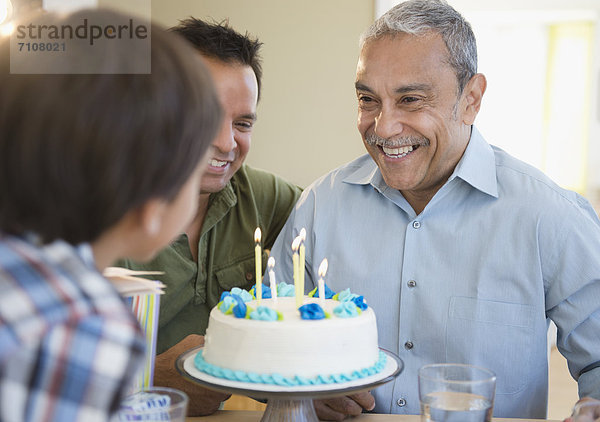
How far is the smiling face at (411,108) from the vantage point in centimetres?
167

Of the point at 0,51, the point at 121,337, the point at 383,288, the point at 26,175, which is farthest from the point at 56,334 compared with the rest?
the point at 383,288

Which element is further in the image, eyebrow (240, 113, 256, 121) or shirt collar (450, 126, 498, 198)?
eyebrow (240, 113, 256, 121)

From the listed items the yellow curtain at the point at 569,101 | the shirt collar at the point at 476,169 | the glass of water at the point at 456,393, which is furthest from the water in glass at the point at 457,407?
the yellow curtain at the point at 569,101

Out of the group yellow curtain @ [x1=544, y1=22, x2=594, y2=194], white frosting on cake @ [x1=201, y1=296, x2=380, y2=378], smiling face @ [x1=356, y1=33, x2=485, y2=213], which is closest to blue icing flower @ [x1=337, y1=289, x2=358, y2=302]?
white frosting on cake @ [x1=201, y1=296, x2=380, y2=378]

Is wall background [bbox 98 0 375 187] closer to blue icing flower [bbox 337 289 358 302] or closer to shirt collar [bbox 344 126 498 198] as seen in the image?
shirt collar [bbox 344 126 498 198]

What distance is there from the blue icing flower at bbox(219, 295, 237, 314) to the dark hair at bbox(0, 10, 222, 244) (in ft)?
1.96

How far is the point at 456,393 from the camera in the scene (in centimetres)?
105

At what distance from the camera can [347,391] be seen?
1123mm

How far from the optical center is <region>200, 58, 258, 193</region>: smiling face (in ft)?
6.07

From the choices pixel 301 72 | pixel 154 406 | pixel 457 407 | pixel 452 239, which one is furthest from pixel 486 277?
pixel 301 72

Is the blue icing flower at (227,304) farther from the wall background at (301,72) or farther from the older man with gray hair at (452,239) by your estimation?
the wall background at (301,72)

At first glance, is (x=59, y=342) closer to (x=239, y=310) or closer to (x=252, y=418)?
(x=239, y=310)

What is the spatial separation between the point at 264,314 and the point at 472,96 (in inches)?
36.6

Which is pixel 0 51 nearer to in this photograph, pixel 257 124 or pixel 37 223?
pixel 37 223
